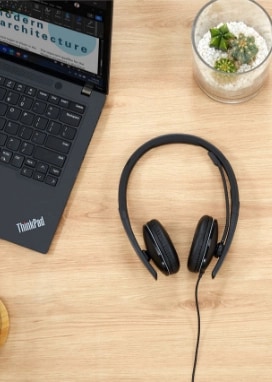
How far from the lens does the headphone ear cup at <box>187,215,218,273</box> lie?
866 mm

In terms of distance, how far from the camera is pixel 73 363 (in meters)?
0.90

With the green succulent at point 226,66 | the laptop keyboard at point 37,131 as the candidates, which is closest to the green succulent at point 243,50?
the green succulent at point 226,66

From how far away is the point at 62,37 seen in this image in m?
0.89

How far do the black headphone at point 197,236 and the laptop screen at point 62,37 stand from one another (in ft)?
0.46

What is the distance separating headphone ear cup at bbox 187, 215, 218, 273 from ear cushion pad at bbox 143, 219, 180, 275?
0.9 inches

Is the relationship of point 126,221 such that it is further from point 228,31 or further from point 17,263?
point 228,31

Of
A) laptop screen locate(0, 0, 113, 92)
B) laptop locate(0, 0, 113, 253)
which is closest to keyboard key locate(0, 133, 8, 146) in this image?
laptop locate(0, 0, 113, 253)

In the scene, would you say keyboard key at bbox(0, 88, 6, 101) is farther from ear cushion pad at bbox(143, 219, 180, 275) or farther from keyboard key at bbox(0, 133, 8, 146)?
ear cushion pad at bbox(143, 219, 180, 275)

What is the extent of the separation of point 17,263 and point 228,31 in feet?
1.49

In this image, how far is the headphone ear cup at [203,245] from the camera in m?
0.87

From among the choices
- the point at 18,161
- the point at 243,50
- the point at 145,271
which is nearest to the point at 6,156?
the point at 18,161

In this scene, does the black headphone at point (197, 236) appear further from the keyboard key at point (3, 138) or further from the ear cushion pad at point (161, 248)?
the keyboard key at point (3, 138)

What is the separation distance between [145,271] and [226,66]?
12.5 inches

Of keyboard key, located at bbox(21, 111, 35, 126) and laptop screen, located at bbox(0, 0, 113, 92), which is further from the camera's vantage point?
keyboard key, located at bbox(21, 111, 35, 126)
